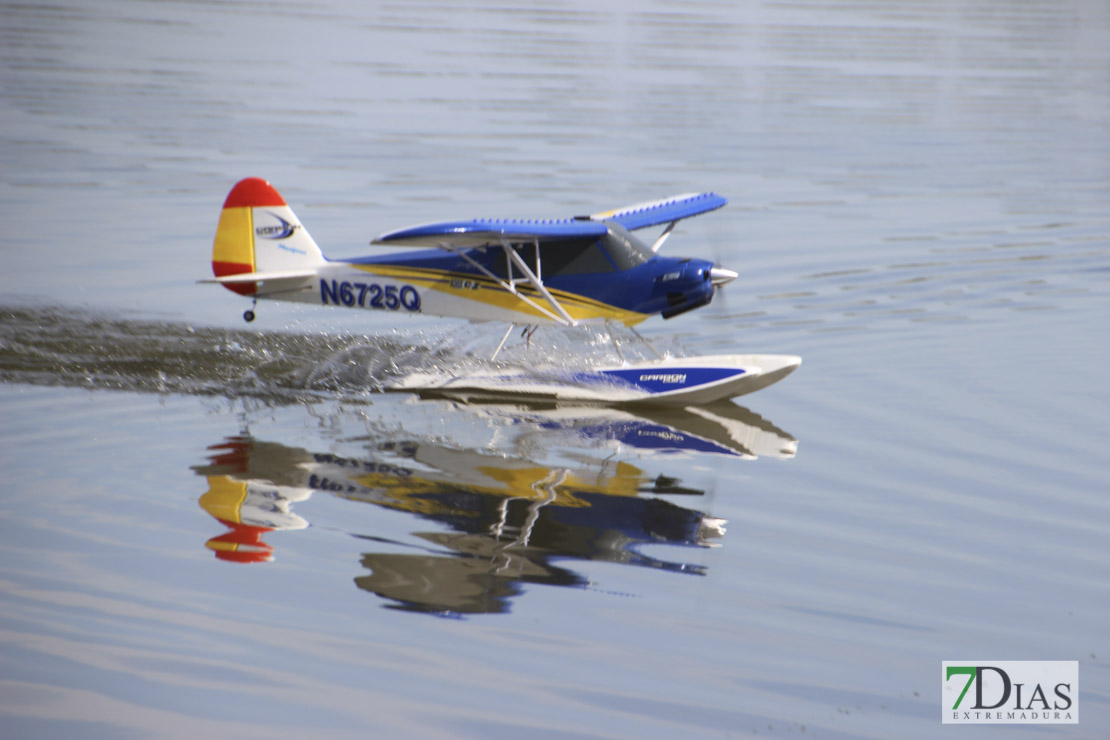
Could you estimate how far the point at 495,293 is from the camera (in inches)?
492

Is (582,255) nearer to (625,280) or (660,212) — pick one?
(625,280)

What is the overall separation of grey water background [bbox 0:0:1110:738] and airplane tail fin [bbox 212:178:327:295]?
38.6 inches

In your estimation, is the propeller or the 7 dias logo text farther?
the propeller

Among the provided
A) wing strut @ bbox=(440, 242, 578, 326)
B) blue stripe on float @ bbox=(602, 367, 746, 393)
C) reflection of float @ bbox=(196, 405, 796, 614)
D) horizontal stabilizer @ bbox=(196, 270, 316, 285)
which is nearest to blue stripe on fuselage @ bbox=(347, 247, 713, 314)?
wing strut @ bbox=(440, 242, 578, 326)

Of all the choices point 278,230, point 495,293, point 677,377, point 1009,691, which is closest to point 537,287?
point 495,293

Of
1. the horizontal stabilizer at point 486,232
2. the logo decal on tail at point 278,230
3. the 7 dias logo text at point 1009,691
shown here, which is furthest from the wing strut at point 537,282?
the 7 dias logo text at point 1009,691

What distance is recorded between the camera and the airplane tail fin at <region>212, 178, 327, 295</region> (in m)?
13.3

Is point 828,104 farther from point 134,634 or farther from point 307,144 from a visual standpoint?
point 134,634

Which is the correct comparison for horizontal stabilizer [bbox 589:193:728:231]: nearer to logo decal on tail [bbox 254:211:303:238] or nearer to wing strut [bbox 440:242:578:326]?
wing strut [bbox 440:242:578:326]

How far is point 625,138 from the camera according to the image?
31.7 m

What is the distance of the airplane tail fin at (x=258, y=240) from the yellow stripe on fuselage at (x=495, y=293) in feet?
2.83

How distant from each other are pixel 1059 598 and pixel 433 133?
2619 cm

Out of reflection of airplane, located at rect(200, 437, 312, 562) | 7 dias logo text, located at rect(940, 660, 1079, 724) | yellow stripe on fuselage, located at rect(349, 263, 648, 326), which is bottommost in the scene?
7 dias logo text, located at rect(940, 660, 1079, 724)

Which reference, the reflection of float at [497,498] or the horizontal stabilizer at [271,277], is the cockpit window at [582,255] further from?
the horizontal stabilizer at [271,277]
